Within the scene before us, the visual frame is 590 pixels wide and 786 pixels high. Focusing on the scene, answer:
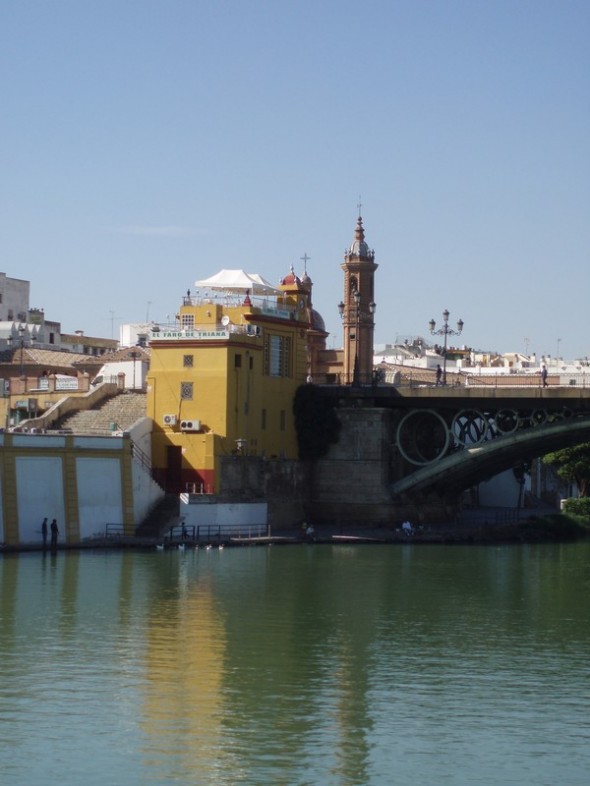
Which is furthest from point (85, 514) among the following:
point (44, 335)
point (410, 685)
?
point (44, 335)

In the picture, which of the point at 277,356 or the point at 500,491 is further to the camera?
the point at 500,491

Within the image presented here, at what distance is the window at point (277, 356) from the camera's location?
7594cm

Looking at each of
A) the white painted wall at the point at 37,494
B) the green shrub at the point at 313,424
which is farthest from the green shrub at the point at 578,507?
the white painted wall at the point at 37,494

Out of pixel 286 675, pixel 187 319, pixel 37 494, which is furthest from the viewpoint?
pixel 187 319

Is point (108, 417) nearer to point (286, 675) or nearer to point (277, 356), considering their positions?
point (277, 356)

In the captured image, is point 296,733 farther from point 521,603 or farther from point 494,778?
point 521,603

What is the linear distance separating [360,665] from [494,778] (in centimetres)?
1029

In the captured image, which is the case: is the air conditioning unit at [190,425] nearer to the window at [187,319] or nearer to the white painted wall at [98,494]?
the window at [187,319]

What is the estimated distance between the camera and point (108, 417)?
73750 mm

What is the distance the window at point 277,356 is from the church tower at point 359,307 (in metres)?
7.61

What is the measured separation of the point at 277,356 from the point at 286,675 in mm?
42040

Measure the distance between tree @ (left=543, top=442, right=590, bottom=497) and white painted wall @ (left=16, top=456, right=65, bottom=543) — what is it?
35106 mm

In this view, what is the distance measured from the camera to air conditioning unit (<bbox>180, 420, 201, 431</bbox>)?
7100 cm

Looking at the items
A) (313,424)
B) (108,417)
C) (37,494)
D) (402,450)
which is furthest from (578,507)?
(37,494)
